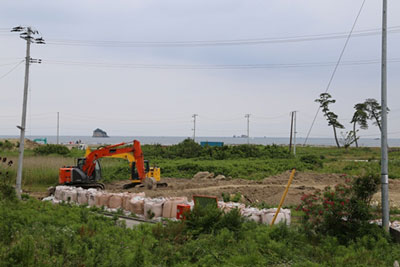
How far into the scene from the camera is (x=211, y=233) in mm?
11023

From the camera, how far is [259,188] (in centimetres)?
2247

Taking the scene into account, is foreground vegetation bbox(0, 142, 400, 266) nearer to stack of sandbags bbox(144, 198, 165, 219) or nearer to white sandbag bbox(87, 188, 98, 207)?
stack of sandbags bbox(144, 198, 165, 219)

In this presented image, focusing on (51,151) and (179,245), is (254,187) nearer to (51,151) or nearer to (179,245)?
(179,245)

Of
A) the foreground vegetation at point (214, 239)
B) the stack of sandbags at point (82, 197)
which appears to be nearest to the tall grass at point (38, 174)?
the stack of sandbags at point (82, 197)

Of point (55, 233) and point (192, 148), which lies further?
point (192, 148)

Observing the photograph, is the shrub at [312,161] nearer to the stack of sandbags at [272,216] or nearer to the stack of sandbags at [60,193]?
the stack of sandbags at [60,193]

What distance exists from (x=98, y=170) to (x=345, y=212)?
15934 millimetres

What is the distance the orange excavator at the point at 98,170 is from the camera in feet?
74.0

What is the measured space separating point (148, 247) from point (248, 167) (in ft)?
77.3

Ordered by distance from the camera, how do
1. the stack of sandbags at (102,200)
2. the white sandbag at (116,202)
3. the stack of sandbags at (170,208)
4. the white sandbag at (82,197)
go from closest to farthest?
1. the stack of sandbags at (170,208)
2. the white sandbag at (116,202)
3. the stack of sandbags at (102,200)
4. the white sandbag at (82,197)

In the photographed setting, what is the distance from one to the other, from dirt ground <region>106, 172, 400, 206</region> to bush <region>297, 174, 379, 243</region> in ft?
20.1

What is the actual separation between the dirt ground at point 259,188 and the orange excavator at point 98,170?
2.00 ft

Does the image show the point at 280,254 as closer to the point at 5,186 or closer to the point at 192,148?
the point at 5,186

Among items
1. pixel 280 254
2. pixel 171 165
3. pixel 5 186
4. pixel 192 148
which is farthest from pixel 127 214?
pixel 192 148
